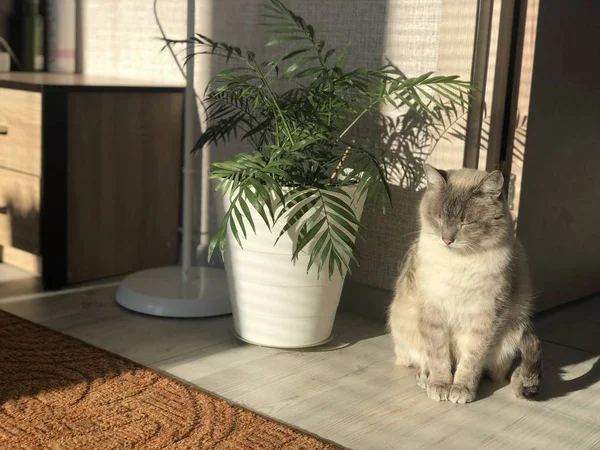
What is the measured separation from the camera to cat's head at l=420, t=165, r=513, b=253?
1.76 metres

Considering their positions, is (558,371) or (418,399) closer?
(418,399)

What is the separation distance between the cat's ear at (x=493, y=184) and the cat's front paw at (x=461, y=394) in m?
0.45

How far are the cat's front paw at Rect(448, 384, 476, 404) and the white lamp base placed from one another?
2.62 ft

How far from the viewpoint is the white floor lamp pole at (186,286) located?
2.33m

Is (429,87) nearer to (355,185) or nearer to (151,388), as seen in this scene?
(355,185)

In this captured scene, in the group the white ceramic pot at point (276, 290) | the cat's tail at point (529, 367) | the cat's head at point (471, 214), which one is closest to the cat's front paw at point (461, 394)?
the cat's tail at point (529, 367)

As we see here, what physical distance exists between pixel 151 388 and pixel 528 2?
4.68 feet

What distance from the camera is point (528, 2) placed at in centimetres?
218

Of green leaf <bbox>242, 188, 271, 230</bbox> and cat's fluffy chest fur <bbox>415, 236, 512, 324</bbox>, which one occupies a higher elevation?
green leaf <bbox>242, 188, 271, 230</bbox>

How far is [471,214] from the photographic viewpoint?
69.2 inches

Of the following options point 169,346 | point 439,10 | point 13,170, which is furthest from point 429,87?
point 13,170

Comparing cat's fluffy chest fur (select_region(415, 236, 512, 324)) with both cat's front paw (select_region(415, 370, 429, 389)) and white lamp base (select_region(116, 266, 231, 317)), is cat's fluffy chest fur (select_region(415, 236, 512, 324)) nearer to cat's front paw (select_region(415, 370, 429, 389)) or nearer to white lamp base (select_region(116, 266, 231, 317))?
cat's front paw (select_region(415, 370, 429, 389))

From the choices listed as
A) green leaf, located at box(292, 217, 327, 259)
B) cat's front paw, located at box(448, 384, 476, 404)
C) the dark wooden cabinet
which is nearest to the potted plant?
green leaf, located at box(292, 217, 327, 259)

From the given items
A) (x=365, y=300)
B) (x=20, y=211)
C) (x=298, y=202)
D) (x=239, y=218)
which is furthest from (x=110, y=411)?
(x=20, y=211)
